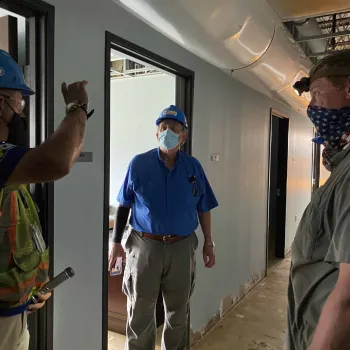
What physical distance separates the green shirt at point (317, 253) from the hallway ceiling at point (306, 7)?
1.49 m

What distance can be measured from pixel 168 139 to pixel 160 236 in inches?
22.2

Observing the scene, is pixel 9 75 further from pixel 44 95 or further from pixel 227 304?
pixel 227 304

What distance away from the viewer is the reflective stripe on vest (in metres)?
1.06

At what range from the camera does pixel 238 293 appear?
3.48m

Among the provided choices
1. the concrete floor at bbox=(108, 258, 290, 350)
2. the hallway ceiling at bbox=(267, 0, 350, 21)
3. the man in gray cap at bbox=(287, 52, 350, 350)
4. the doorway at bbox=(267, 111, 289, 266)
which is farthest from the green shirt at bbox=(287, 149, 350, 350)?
the doorway at bbox=(267, 111, 289, 266)

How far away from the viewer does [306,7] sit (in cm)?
214

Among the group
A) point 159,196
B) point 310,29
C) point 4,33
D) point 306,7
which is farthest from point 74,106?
point 310,29

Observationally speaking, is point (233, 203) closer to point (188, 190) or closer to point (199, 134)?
point (199, 134)

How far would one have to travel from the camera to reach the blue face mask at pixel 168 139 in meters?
2.04

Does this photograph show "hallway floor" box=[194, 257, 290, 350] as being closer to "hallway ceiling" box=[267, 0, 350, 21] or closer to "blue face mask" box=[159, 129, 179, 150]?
"blue face mask" box=[159, 129, 179, 150]

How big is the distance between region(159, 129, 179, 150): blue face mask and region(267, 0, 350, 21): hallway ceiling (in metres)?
1.01

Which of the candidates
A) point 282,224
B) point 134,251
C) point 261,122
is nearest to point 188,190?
point 134,251

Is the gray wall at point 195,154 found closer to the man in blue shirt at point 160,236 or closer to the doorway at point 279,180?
the doorway at point 279,180

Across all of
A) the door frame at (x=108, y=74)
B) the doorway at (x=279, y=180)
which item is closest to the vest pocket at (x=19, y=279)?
the door frame at (x=108, y=74)
